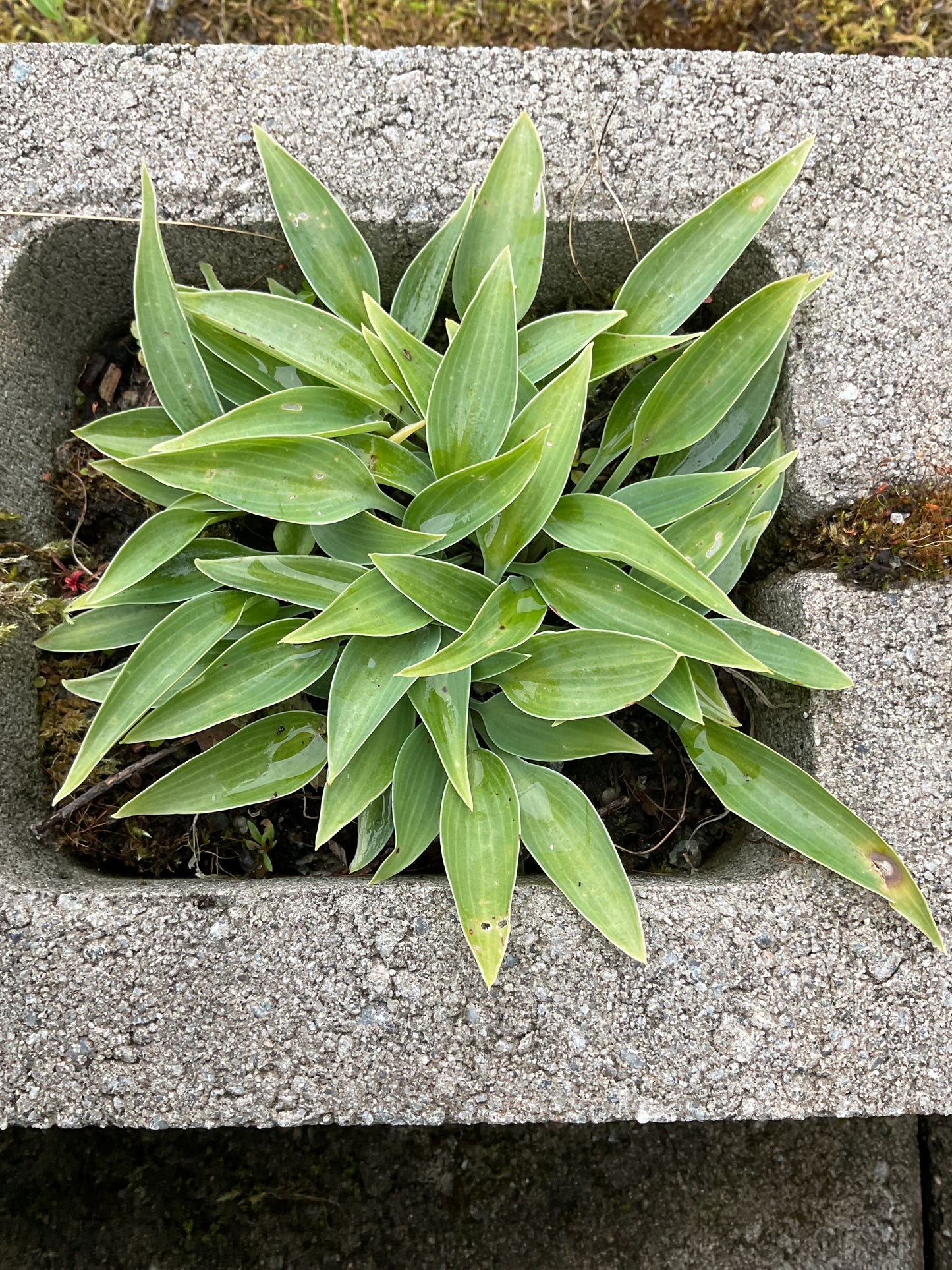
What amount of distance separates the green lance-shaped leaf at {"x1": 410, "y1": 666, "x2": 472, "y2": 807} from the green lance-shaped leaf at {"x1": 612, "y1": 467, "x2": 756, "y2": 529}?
12.5 inches

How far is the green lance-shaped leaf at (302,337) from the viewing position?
1016mm

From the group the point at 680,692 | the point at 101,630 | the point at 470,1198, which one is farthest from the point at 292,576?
the point at 470,1198

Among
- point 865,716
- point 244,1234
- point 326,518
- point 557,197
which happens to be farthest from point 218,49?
point 244,1234

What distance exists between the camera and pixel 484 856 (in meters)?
1.01

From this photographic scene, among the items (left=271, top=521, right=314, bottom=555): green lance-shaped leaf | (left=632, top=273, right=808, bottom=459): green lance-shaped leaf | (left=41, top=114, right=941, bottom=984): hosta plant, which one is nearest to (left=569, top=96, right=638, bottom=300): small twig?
(left=41, top=114, right=941, bottom=984): hosta plant

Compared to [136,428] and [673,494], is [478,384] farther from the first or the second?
[136,428]

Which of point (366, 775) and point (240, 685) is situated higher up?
point (240, 685)

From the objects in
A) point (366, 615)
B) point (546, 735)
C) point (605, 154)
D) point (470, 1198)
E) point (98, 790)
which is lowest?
point (470, 1198)

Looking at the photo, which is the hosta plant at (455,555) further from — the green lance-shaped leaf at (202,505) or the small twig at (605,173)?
the small twig at (605,173)

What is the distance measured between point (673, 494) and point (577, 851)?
49 centimetres

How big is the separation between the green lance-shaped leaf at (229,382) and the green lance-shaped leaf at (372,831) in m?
0.60

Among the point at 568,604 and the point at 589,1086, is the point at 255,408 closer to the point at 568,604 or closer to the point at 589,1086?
the point at 568,604

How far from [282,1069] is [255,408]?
84 cm

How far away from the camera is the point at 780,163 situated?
39.2 inches
